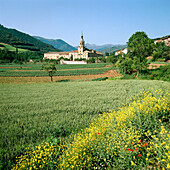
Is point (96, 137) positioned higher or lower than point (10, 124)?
higher

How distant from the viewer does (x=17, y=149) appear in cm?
531

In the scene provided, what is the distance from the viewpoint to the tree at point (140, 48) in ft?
103

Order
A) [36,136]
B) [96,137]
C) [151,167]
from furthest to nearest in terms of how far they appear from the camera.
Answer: [36,136], [96,137], [151,167]

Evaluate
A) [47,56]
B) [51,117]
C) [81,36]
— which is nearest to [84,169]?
[51,117]

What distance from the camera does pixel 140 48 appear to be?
32.5 m

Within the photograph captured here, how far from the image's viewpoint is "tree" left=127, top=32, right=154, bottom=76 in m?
31.4

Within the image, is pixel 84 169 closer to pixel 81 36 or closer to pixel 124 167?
pixel 124 167

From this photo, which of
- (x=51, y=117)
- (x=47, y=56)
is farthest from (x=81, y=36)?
(x=51, y=117)

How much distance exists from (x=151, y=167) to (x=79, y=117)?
16.8 ft

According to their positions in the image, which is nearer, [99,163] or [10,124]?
[99,163]

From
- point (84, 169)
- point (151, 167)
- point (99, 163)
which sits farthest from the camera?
point (99, 163)

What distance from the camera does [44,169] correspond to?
13.9 ft

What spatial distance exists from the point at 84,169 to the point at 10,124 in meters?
5.70

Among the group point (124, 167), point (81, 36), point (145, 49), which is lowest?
point (124, 167)
